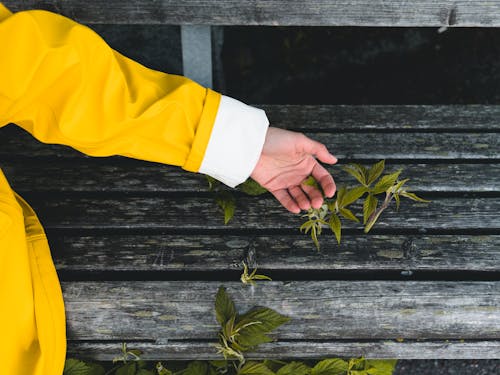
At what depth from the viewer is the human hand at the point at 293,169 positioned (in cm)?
150

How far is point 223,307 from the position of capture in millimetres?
1490

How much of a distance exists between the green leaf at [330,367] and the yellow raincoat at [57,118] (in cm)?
68

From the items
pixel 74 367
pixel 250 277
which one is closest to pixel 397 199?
pixel 250 277

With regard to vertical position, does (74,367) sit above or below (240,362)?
below

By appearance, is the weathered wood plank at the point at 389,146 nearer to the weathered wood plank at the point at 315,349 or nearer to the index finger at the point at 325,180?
the index finger at the point at 325,180

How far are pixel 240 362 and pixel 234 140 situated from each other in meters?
0.63

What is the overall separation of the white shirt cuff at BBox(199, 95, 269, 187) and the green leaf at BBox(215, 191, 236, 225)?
177mm

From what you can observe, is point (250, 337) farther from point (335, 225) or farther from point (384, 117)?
point (384, 117)

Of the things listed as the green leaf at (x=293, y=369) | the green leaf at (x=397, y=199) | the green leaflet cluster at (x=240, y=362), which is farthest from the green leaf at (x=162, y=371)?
the green leaf at (x=397, y=199)

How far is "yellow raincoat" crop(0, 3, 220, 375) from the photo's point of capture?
1196mm

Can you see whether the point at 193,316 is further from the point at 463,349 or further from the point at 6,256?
the point at 463,349

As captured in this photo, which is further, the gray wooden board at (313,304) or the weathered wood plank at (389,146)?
the weathered wood plank at (389,146)

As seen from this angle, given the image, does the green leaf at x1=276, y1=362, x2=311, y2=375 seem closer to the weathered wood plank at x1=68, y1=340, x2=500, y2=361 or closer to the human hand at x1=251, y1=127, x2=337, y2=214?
the weathered wood plank at x1=68, y1=340, x2=500, y2=361

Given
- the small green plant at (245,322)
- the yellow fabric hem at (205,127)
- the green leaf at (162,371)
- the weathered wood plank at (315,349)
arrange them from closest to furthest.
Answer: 1. the yellow fabric hem at (205,127)
2. the small green plant at (245,322)
3. the weathered wood plank at (315,349)
4. the green leaf at (162,371)
